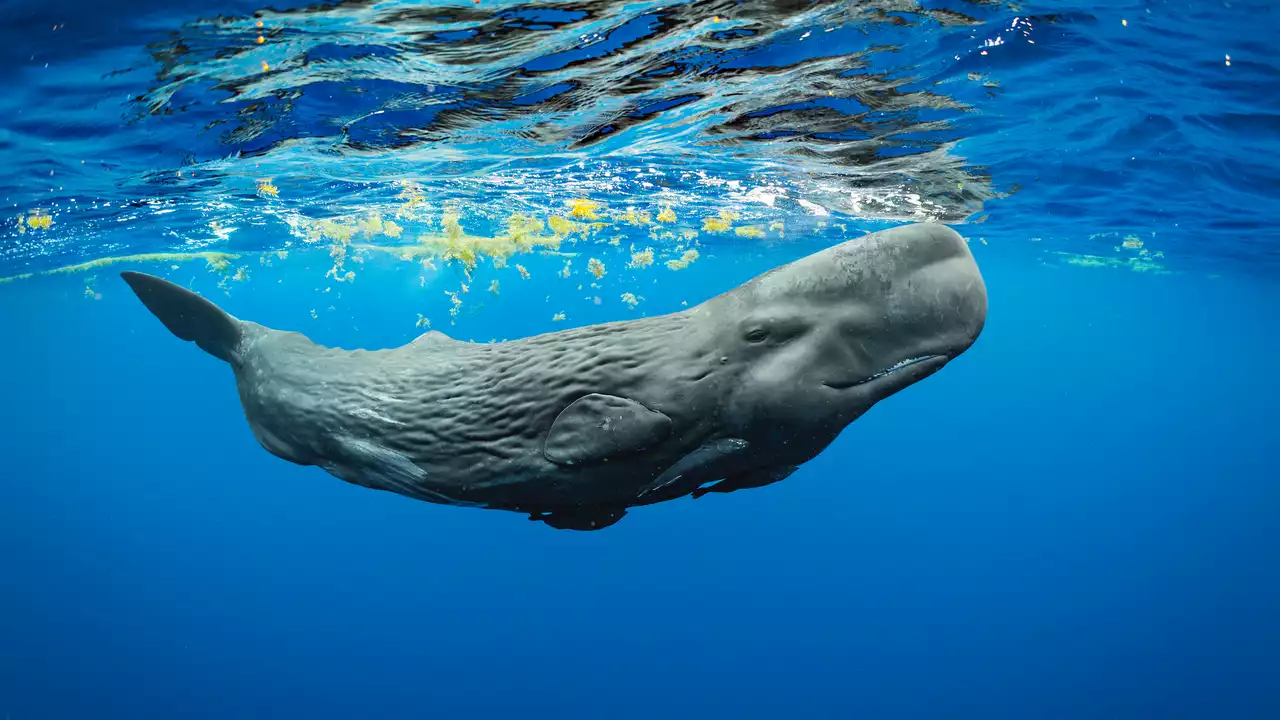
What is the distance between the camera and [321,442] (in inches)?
132

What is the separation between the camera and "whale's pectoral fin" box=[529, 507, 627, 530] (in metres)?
2.85

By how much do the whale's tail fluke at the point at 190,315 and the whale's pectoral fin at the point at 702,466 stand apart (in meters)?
2.78

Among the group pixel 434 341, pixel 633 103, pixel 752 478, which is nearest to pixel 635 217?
pixel 633 103

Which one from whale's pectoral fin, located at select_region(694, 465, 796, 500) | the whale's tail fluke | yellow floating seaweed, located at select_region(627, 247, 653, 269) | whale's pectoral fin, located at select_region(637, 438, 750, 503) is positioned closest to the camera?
whale's pectoral fin, located at select_region(637, 438, 750, 503)

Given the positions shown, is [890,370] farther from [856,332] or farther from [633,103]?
[633,103]

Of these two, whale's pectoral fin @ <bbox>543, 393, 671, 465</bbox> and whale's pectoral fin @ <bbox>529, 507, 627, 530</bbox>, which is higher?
whale's pectoral fin @ <bbox>543, 393, 671, 465</bbox>

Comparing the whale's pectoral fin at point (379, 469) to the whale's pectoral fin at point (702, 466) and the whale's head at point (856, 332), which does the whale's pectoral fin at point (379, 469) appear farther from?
the whale's head at point (856, 332)

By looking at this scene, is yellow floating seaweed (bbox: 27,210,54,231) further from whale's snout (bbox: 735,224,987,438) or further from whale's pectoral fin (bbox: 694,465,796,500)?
whale's snout (bbox: 735,224,987,438)

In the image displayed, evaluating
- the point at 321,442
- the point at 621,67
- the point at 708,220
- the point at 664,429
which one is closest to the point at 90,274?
the point at 708,220

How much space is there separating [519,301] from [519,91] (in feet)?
184

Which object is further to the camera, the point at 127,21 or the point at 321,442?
the point at 127,21

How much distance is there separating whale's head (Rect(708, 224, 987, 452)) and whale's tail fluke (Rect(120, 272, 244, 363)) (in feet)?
10.2

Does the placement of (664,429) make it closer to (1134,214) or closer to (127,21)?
(127,21)

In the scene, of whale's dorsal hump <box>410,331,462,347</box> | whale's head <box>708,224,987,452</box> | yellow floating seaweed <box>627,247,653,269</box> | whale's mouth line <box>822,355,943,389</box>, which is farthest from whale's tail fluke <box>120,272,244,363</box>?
yellow floating seaweed <box>627,247,653,269</box>
